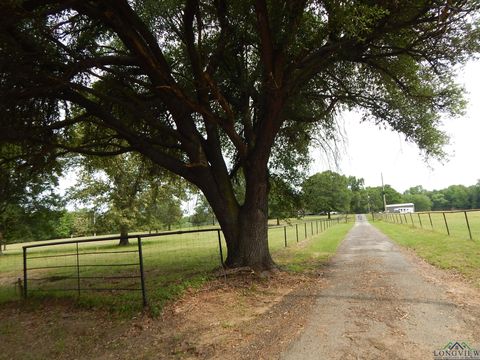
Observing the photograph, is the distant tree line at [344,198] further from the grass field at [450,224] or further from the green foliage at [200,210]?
the grass field at [450,224]

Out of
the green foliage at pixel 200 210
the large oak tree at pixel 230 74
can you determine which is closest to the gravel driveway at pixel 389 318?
the large oak tree at pixel 230 74

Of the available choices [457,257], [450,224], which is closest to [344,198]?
[450,224]

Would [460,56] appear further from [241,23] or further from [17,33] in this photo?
[17,33]

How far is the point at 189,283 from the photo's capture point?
8.72 meters

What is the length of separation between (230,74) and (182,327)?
7531 mm

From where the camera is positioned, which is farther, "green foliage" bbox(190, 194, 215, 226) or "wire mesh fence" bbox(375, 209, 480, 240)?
"wire mesh fence" bbox(375, 209, 480, 240)

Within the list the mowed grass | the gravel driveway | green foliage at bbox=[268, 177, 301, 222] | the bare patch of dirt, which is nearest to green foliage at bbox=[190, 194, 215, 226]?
green foliage at bbox=[268, 177, 301, 222]

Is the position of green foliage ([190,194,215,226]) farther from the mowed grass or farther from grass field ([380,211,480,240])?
grass field ([380,211,480,240])

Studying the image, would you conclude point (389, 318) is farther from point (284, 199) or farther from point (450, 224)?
point (450, 224)

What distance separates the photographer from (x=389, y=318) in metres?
5.99

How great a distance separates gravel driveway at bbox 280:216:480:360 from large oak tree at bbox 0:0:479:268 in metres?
3.04

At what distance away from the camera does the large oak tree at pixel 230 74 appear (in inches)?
314

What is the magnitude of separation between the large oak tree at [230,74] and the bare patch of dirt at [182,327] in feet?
6.77

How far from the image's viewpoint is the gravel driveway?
4.79 metres
